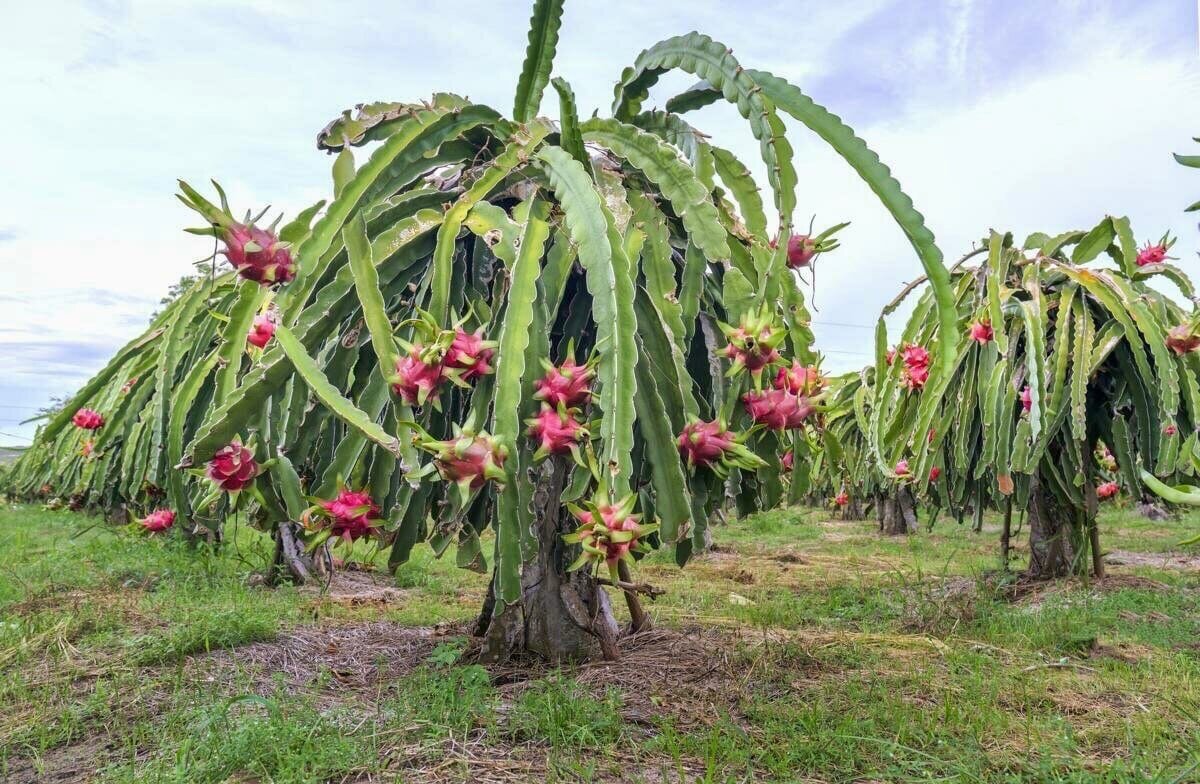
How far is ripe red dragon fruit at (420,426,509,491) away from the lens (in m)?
1.87

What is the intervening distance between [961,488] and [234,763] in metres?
4.32

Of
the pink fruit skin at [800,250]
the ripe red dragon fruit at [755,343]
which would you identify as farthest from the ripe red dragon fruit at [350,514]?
the pink fruit skin at [800,250]

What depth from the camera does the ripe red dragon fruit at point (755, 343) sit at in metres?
2.14

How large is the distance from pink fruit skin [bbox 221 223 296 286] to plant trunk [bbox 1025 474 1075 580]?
462 centimetres

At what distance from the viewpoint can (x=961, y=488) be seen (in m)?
5.18

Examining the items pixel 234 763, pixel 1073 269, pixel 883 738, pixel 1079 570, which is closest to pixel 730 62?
pixel 883 738

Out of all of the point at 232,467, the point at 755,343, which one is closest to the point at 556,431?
the point at 755,343

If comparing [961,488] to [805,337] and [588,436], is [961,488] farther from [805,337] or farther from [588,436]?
[588,436]

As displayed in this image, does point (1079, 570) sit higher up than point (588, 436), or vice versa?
point (588, 436)

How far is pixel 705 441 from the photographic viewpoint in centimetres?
224

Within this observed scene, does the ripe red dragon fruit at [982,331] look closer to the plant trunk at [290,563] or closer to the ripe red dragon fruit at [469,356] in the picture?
the ripe red dragon fruit at [469,356]

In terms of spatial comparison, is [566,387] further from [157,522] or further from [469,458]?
[157,522]

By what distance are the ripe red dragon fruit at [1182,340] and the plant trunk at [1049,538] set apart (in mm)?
1280

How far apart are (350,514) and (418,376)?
19.6 inches
